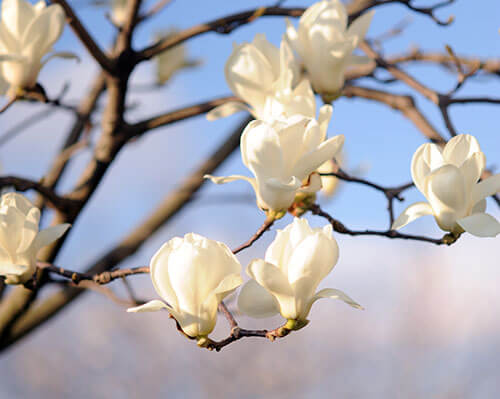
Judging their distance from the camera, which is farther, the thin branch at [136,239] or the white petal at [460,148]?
the thin branch at [136,239]

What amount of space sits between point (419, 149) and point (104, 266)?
2.70 ft

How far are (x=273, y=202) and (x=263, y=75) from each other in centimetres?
21

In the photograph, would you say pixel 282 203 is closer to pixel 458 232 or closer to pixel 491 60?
pixel 458 232

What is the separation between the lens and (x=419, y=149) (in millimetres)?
525

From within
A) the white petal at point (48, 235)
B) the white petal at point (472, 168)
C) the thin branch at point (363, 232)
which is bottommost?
the thin branch at point (363, 232)

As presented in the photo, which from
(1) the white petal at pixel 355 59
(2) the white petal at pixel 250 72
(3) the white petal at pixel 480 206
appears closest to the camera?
(3) the white petal at pixel 480 206

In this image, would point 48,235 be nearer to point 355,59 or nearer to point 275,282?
point 275,282

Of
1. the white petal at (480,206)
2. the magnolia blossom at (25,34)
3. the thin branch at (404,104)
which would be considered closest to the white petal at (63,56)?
the magnolia blossom at (25,34)

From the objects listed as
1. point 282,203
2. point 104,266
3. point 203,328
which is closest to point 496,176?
point 282,203

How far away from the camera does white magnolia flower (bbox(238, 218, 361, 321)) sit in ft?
1.45

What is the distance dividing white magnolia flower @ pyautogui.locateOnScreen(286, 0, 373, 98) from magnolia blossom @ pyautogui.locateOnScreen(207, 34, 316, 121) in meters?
0.06

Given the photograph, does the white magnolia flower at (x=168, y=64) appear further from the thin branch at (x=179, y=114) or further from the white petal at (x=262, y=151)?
the white petal at (x=262, y=151)

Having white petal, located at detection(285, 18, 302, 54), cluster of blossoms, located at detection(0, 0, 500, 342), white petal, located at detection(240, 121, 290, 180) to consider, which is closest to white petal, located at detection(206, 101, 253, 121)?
cluster of blossoms, located at detection(0, 0, 500, 342)

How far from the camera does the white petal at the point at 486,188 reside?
0.52 m
